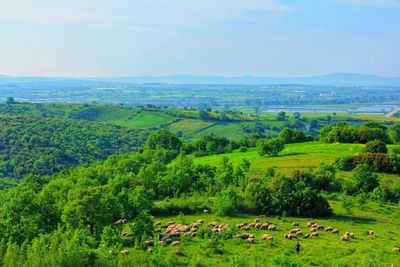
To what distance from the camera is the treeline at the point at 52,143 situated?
12075 centimetres

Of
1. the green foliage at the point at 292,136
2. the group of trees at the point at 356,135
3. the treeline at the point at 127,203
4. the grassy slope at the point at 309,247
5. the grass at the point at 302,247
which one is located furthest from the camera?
the green foliage at the point at 292,136

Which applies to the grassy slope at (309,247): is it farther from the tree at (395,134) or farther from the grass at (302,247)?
the tree at (395,134)

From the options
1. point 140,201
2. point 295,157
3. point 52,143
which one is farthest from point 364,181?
point 52,143

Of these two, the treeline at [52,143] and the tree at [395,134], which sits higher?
the tree at [395,134]

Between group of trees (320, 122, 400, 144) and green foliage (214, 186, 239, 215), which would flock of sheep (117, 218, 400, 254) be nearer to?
green foliage (214, 186, 239, 215)

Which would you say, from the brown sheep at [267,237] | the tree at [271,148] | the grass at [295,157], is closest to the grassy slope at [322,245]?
the brown sheep at [267,237]

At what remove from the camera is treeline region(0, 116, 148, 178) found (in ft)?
396

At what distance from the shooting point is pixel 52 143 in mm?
136875

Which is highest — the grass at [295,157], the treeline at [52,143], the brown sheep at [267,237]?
the brown sheep at [267,237]

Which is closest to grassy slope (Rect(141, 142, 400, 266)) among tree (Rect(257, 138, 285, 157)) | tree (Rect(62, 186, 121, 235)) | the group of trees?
tree (Rect(62, 186, 121, 235))

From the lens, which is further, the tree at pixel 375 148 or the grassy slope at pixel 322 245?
the tree at pixel 375 148

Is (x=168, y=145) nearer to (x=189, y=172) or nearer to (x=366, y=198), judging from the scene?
(x=189, y=172)

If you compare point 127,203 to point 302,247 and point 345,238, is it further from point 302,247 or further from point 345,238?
point 345,238

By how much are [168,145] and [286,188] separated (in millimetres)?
64143
